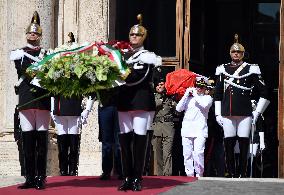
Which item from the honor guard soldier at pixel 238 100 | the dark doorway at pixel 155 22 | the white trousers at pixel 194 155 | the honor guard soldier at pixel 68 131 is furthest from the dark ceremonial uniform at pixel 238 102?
the dark doorway at pixel 155 22

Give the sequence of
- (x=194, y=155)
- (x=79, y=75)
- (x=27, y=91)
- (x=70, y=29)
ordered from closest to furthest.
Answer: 1. (x=79, y=75)
2. (x=27, y=91)
3. (x=194, y=155)
4. (x=70, y=29)

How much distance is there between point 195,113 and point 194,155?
2.01 ft

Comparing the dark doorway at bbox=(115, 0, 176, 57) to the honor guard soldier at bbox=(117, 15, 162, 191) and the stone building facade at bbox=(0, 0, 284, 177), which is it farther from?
the honor guard soldier at bbox=(117, 15, 162, 191)

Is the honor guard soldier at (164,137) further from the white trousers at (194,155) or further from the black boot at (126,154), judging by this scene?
the black boot at (126,154)

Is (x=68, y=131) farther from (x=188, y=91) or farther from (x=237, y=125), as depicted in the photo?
(x=237, y=125)

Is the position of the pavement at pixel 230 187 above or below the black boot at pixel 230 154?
below

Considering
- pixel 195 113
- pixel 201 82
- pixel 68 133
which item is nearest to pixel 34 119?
pixel 68 133

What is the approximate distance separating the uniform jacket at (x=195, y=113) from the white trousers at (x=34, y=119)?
374cm

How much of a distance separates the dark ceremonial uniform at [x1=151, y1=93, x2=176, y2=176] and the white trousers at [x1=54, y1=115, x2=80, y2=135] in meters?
1.52

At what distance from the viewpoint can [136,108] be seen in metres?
8.92

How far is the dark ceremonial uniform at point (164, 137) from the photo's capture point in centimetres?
1301

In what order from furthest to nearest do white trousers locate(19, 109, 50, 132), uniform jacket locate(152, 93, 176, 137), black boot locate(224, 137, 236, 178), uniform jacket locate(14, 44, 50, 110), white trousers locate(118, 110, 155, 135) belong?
1. uniform jacket locate(152, 93, 176, 137)
2. black boot locate(224, 137, 236, 178)
3. white trousers locate(19, 109, 50, 132)
4. uniform jacket locate(14, 44, 50, 110)
5. white trousers locate(118, 110, 155, 135)

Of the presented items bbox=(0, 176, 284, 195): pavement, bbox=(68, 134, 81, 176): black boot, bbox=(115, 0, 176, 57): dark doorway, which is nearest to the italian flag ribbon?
bbox=(0, 176, 284, 195): pavement

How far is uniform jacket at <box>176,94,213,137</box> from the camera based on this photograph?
504 inches
